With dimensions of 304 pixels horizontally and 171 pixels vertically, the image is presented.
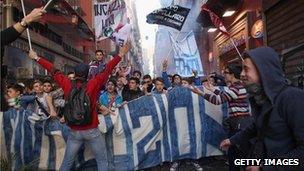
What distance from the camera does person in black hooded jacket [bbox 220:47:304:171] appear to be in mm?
2449

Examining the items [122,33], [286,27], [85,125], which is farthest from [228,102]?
[122,33]

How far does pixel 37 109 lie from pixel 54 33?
18420 millimetres

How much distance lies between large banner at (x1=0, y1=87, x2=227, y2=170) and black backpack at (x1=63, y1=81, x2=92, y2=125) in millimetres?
1421

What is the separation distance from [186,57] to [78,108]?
800cm

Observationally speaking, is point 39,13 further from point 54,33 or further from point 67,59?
point 67,59

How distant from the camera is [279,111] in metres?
2.54

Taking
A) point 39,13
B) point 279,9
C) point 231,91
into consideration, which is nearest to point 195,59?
point 279,9

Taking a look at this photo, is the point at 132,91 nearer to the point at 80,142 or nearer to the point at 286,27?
the point at 80,142

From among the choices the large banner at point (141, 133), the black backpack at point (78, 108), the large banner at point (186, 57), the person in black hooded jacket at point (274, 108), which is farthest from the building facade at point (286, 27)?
the person in black hooded jacket at point (274, 108)

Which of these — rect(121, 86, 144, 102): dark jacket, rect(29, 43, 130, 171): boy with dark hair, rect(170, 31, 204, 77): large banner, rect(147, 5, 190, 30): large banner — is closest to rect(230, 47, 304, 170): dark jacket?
rect(29, 43, 130, 171): boy with dark hair

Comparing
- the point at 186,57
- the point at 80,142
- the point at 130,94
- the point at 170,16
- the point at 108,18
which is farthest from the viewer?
the point at 108,18

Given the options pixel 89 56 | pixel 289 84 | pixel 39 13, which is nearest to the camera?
pixel 289 84

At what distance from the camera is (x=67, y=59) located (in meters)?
30.1

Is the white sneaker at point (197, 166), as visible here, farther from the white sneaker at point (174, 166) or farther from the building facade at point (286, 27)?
the building facade at point (286, 27)
